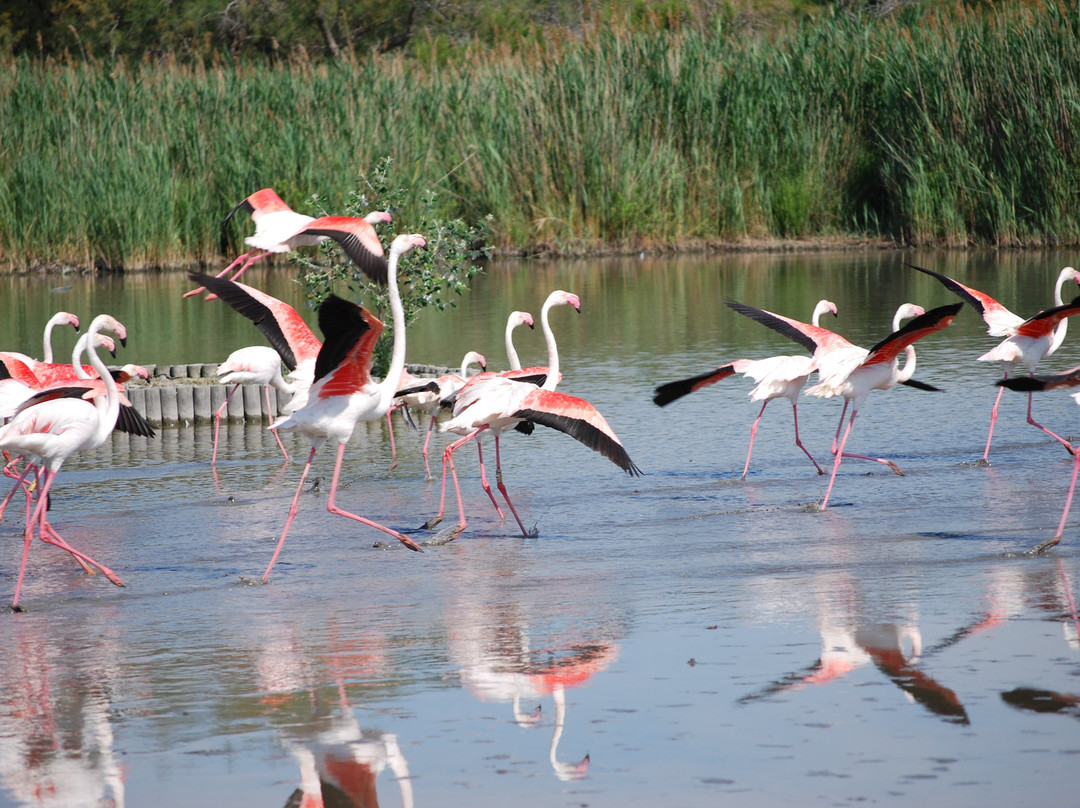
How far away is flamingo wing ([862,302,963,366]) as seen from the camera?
6.72 metres

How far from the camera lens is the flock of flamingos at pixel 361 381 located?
6145 mm

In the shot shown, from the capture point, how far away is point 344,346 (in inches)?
245

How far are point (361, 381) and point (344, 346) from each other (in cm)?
39

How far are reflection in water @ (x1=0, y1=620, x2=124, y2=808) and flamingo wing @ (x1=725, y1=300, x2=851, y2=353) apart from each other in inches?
185

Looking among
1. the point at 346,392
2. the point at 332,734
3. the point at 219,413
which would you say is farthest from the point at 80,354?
the point at 332,734

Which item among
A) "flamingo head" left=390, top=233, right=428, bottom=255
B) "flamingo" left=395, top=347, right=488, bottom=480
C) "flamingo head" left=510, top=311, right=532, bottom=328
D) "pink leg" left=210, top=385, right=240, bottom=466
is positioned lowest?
"pink leg" left=210, top=385, right=240, bottom=466

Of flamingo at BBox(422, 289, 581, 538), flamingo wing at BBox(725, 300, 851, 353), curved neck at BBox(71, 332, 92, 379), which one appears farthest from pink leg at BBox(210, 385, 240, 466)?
flamingo wing at BBox(725, 300, 851, 353)

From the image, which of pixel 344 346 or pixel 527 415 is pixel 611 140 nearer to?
pixel 527 415

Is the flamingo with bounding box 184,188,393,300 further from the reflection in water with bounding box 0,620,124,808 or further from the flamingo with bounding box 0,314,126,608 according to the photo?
the reflection in water with bounding box 0,620,124,808

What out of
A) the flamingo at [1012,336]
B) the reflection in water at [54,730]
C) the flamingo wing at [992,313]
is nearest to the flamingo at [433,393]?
the flamingo at [1012,336]

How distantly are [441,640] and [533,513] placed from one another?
2288mm

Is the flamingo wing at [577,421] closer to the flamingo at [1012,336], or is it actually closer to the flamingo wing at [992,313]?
the flamingo at [1012,336]

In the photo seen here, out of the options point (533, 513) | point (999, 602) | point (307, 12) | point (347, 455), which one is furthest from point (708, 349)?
Answer: point (307, 12)

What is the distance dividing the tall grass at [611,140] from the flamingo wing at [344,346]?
41.6ft
